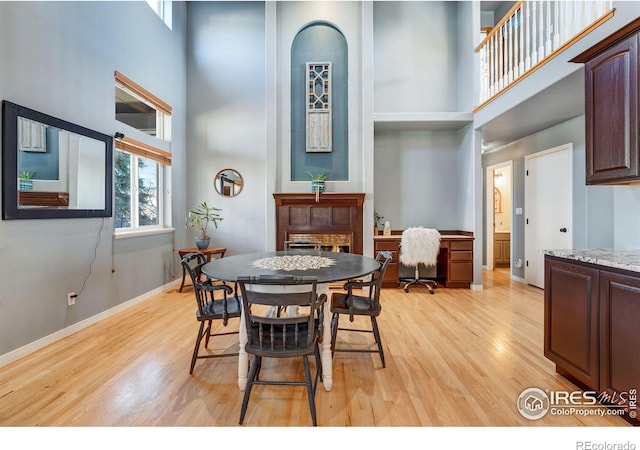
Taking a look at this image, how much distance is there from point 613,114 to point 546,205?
2964mm

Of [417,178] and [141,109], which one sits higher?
[141,109]

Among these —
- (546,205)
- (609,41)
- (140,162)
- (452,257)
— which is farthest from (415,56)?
(140,162)

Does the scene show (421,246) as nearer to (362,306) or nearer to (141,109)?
(362,306)

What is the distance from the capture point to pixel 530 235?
16.2 feet

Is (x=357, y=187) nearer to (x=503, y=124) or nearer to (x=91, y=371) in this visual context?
(x=503, y=124)

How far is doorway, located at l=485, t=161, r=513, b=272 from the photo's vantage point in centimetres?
609

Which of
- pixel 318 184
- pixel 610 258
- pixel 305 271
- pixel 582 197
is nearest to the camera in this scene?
pixel 610 258

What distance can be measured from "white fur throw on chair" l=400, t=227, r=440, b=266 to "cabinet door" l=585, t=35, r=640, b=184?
227cm

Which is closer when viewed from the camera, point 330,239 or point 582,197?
point 582,197

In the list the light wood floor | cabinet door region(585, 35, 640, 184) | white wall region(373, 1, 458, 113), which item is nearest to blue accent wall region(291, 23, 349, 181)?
white wall region(373, 1, 458, 113)

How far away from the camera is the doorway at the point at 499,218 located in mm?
6086

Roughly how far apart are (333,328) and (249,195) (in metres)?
3.68

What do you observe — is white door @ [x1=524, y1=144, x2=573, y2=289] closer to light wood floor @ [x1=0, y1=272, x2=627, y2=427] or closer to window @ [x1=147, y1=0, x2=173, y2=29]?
light wood floor @ [x1=0, y1=272, x2=627, y2=427]

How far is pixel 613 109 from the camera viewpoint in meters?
2.03
